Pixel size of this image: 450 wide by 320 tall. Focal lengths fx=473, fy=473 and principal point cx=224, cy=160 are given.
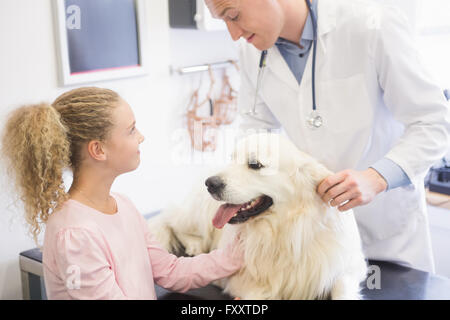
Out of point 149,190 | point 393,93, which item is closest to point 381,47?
point 393,93

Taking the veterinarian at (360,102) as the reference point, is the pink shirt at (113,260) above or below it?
below

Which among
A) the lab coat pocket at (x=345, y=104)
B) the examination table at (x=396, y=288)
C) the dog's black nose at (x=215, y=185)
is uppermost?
the lab coat pocket at (x=345, y=104)

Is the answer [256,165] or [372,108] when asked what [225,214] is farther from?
[372,108]

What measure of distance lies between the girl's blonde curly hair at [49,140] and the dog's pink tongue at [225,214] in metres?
0.33

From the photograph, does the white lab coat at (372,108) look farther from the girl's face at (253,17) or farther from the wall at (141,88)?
the wall at (141,88)

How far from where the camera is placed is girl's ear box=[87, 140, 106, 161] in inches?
39.9

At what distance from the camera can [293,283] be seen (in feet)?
3.69

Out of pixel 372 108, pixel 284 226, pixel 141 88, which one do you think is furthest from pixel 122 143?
pixel 141 88

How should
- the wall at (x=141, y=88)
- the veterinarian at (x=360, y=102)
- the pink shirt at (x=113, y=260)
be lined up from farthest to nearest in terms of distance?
the wall at (x=141, y=88), the veterinarian at (x=360, y=102), the pink shirt at (x=113, y=260)

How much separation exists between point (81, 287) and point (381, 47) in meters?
0.89

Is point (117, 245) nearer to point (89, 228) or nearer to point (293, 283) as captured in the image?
point (89, 228)

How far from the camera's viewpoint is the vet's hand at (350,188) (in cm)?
104

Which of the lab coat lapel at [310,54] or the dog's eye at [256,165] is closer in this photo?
the dog's eye at [256,165]

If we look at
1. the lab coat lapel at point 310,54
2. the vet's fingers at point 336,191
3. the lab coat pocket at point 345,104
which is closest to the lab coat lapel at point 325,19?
the lab coat lapel at point 310,54
